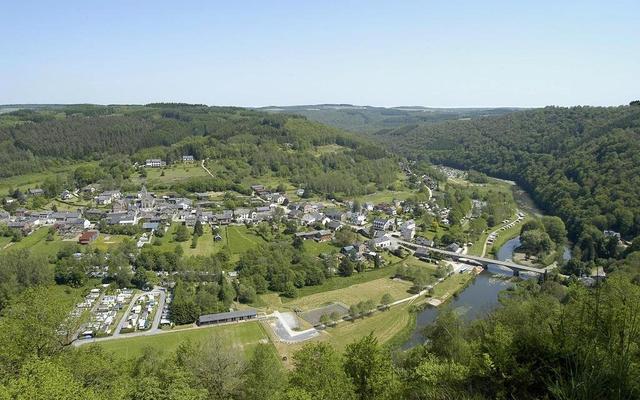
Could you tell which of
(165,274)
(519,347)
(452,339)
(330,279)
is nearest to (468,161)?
(330,279)

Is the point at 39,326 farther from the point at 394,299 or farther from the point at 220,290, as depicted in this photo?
the point at 394,299

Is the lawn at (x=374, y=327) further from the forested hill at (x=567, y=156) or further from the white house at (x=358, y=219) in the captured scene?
the white house at (x=358, y=219)

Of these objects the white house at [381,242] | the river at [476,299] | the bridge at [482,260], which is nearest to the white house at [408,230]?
the bridge at [482,260]

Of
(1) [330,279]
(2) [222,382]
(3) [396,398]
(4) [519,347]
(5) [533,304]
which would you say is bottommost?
(1) [330,279]

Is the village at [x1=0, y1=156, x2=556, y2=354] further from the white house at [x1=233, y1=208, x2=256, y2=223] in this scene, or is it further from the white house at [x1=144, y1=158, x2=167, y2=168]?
the white house at [x1=144, y1=158, x2=167, y2=168]

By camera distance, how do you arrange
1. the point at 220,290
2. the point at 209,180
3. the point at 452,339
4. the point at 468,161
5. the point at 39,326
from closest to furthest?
1. the point at 39,326
2. the point at 452,339
3. the point at 220,290
4. the point at 209,180
5. the point at 468,161
